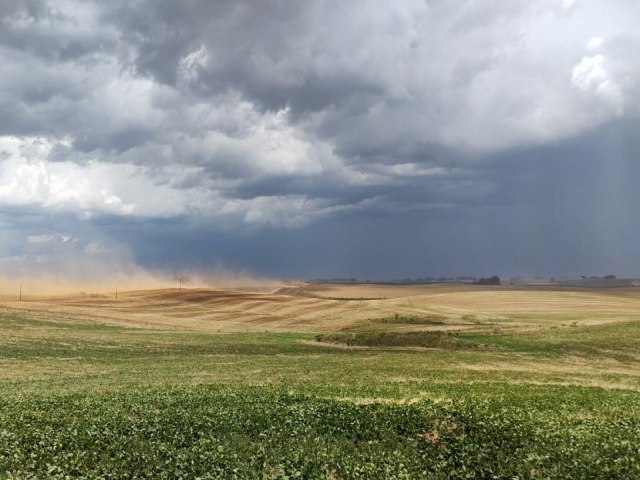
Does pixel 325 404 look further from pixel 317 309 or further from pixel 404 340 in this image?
pixel 317 309

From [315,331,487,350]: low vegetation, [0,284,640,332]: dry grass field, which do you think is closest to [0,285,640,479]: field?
[315,331,487,350]: low vegetation

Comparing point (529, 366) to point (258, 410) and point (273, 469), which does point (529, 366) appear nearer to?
point (258, 410)

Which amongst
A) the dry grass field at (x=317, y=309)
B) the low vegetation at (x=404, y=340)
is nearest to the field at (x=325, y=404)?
the low vegetation at (x=404, y=340)

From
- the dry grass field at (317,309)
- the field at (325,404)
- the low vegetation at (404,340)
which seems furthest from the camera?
the dry grass field at (317,309)

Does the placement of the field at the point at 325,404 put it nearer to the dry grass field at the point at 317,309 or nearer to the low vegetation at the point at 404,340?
the low vegetation at the point at 404,340

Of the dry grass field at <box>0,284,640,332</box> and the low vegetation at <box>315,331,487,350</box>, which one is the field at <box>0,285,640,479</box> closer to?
the low vegetation at <box>315,331,487,350</box>

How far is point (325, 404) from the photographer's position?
2488cm

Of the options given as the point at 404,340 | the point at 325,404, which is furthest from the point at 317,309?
the point at 325,404

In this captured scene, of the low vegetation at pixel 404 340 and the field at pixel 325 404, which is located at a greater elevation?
the field at pixel 325 404

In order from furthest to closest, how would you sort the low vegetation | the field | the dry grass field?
the dry grass field, the low vegetation, the field

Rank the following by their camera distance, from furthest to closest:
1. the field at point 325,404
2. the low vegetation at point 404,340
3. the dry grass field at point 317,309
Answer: the dry grass field at point 317,309 → the low vegetation at point 404,340 → the field at point 325,404

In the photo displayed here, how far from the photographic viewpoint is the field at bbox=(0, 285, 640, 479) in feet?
54.6

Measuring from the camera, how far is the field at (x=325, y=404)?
655 inches

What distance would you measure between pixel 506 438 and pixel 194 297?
13853cm
